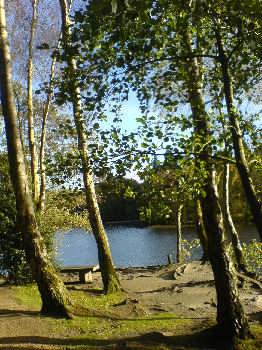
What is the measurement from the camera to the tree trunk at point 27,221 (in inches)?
387

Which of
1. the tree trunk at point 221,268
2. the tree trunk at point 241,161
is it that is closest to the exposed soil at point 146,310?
the tree trunk at point 221,268

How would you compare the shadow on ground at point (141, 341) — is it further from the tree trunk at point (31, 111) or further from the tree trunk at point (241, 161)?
the tree trunk at point (31, 111)

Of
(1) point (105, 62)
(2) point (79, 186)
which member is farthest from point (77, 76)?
(2) point (79, 186)

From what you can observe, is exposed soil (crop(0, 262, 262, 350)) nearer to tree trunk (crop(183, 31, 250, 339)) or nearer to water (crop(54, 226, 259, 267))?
tree trunk (crop(183, 31, 250, 339))

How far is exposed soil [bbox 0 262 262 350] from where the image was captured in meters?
7.99

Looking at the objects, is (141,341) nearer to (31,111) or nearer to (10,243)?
(10,243)

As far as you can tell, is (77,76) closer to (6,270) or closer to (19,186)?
(19,186)

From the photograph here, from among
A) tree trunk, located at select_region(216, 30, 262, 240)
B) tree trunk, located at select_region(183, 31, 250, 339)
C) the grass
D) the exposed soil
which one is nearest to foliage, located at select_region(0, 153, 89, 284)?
the exposed soil

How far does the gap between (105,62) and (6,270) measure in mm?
10586

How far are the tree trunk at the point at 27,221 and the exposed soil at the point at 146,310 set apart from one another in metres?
0.47

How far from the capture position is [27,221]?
9.83 m

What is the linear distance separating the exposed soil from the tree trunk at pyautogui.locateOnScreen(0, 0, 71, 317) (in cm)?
47

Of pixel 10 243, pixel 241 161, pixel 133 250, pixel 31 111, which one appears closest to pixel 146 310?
pixel 10 243

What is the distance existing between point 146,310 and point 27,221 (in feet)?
12.4
